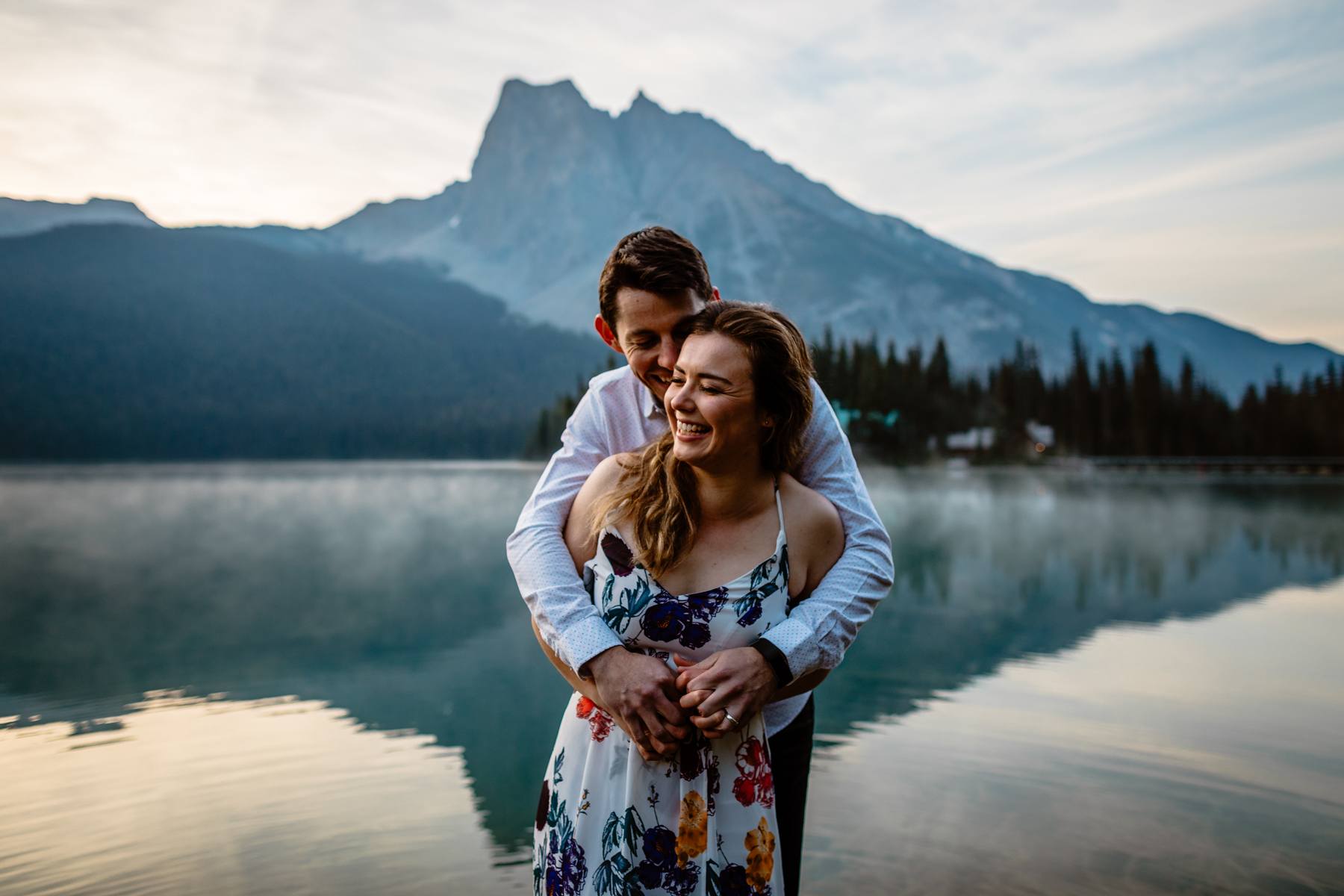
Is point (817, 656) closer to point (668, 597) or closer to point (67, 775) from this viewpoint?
point (668, 597)

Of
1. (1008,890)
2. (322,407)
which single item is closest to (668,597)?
(1008,890)

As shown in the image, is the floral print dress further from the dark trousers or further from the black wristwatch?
the dark trousers

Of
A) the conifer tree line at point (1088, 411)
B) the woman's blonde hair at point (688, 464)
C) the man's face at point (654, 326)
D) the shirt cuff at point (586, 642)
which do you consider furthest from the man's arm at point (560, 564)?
the conifer tree line at point (1088, 411)

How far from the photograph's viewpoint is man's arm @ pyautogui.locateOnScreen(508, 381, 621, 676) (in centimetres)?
218

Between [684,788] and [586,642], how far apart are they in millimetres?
401

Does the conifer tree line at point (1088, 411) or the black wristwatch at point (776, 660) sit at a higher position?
the conifer tree line at point (1088, 411)

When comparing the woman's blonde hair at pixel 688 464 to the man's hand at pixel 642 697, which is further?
the woman's blonde hair at pixel 688 464

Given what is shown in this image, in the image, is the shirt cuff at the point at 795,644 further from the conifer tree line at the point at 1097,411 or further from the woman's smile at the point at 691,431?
the conifer tree line at the point at 1097,411

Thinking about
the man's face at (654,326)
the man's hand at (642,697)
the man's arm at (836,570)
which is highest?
the man's face at (654,326)

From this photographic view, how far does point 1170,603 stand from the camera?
49.1ft

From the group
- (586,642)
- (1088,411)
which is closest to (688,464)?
(586,642)

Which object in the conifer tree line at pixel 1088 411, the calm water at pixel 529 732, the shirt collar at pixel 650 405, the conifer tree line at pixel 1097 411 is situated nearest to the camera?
the shirt collar at pixel 650 405

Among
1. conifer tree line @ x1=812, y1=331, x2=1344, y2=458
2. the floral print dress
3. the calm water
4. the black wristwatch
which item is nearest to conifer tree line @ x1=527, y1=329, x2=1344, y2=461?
conifer tree line @ x1=812, y1=331, x2=1344, y2=458

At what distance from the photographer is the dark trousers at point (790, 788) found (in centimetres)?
246
